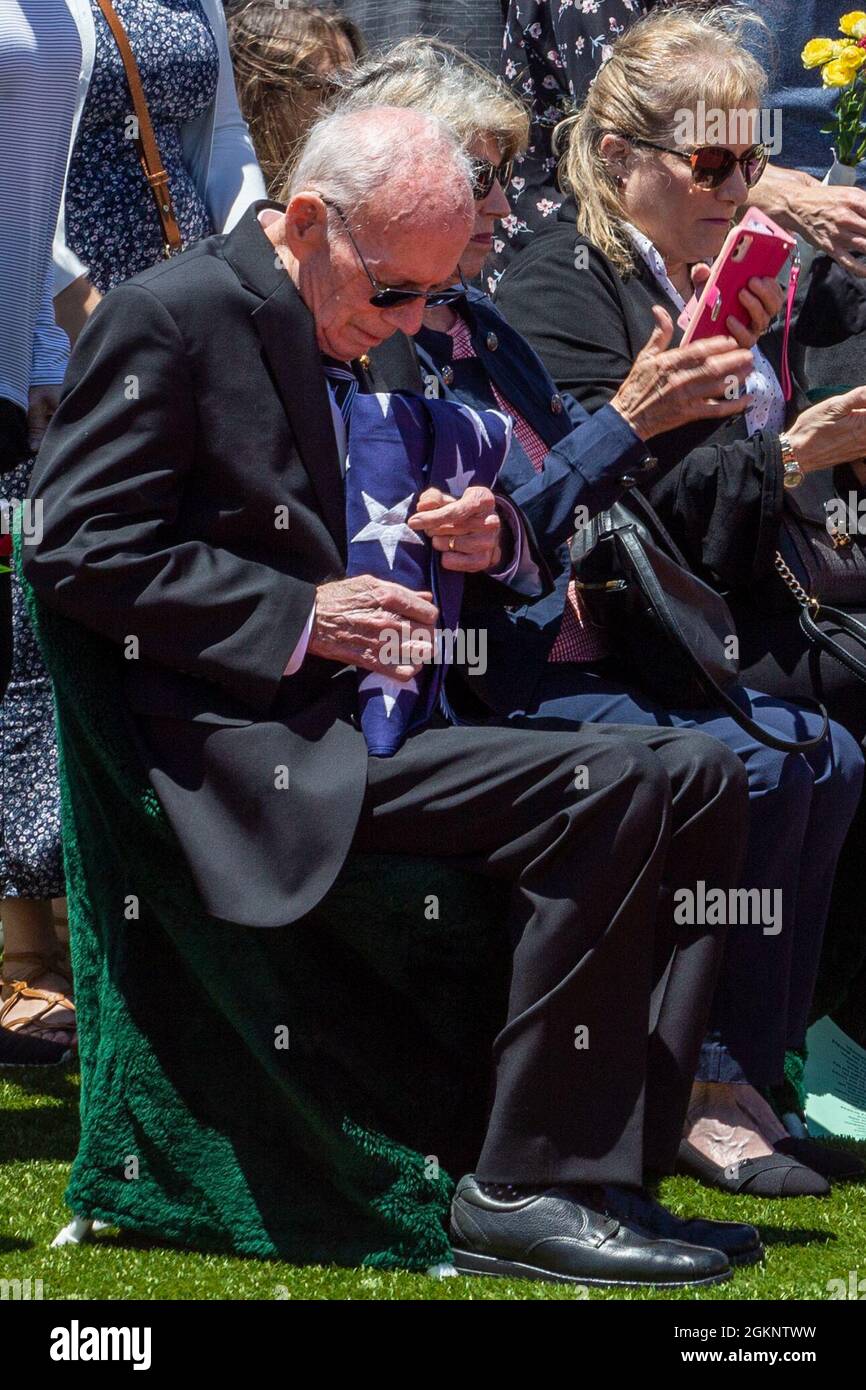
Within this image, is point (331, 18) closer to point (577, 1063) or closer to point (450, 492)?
point (450, 492)

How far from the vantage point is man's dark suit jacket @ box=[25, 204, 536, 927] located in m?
2.90

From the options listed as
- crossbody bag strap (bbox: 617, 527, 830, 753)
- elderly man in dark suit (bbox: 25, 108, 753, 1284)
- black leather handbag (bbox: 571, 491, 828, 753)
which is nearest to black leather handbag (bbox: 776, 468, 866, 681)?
black leather handbag (bbox: 571, 491, 828, 753)

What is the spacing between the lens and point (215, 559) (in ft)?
9.80

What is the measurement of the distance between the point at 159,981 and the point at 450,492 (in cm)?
90

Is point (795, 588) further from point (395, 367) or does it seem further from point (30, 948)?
point (30, 948)

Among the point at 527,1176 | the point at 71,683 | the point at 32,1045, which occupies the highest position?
the point at 71,683

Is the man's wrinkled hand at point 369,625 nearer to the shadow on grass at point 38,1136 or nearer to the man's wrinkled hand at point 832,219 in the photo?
the shadow on grass at point 38,1136

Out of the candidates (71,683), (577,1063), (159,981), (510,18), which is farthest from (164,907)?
(510,18)

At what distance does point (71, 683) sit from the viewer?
119 inches

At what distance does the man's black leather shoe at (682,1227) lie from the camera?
2939 mm

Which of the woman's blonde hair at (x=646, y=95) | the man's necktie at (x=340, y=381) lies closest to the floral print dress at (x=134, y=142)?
the woman's blonde hair at (x=646, y=95)

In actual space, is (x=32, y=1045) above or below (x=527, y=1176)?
below

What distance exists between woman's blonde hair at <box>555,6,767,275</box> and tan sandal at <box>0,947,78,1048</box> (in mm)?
1961

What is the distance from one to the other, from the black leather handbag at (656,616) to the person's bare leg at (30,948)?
59.1 inches
